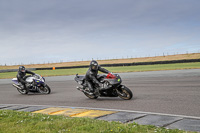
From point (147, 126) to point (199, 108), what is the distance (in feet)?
9.40

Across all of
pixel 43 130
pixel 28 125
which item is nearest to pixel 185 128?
pixel 43 130

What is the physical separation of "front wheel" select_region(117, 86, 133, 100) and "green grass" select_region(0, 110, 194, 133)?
12.5ft

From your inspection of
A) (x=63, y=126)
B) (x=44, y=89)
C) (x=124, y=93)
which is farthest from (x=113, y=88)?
(x=44, y=89)

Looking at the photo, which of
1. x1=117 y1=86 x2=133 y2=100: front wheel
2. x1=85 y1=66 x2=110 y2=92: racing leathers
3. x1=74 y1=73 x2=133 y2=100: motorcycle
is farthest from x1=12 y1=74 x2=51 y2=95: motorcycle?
x1=117 y1=86 x2=133 y2=100: front wheel

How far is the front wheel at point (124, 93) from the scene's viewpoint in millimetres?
9902

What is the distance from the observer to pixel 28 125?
6309 millimetres

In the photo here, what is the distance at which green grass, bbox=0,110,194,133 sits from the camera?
5.29 metres

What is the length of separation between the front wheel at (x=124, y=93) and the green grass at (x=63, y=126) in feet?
12.5

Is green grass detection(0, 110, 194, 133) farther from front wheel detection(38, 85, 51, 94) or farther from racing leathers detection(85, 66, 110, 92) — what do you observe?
front wheel detection(38, 85, 51, 94)

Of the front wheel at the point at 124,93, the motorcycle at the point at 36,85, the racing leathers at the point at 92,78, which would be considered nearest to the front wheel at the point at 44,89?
the motorcycle at the point at 36,85

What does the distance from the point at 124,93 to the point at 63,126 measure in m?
4.60

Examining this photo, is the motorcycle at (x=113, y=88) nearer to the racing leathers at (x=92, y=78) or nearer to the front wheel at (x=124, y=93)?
the front wheel at (x=124, y=93)

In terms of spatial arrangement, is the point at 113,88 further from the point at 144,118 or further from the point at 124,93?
the point at 144,118

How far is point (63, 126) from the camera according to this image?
5.92 metres
